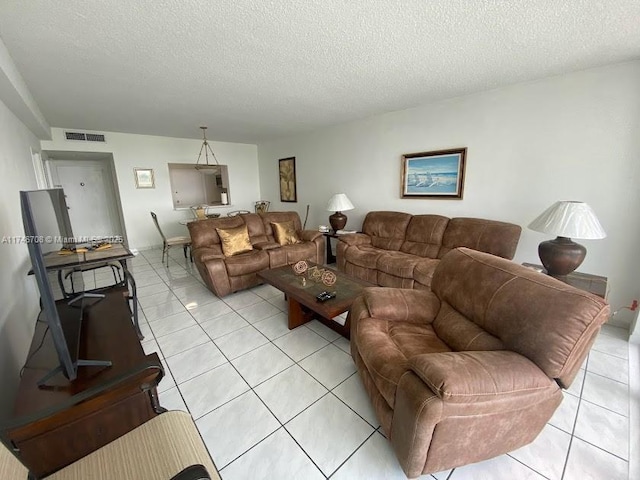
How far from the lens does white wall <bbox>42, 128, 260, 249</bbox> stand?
16.0ft

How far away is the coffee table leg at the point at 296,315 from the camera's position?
2.42 metres

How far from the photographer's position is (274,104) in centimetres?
340

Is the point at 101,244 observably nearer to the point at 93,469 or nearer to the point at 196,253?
the point at 196,253

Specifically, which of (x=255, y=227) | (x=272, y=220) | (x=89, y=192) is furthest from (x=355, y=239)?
(x=89, y=192)

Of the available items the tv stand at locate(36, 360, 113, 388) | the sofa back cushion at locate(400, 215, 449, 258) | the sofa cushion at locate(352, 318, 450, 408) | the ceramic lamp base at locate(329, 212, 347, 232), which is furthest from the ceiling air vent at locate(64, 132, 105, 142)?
the sofa cushion at locate(352, 318, 450, 408)

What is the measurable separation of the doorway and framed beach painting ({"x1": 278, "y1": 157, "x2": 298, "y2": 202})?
345cm

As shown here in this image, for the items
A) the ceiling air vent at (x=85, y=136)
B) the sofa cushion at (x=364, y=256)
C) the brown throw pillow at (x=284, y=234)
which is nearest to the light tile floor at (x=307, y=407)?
the sofa cushion at (x=364, y=256)

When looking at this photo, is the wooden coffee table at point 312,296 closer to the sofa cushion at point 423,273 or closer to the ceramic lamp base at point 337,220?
the sofa cushion at point 423,273

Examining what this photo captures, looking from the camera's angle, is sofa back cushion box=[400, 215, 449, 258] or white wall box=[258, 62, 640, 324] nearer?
white wall box=[258, 62, 640, 324]

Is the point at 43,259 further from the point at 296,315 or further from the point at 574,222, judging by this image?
the point at 574,222

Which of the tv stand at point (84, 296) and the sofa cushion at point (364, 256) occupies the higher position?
the tv stand at point (84, 296)

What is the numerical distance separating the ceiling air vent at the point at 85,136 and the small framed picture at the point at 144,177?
720mm

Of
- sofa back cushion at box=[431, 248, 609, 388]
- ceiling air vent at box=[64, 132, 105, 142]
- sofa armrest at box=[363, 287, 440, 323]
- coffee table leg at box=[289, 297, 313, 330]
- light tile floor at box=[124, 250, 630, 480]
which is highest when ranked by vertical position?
ceiling air vent at box=[64, 132, 105, 142]

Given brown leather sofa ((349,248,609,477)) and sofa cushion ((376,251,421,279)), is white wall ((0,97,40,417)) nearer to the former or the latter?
brown leather sofa ((349,248,609,477))
